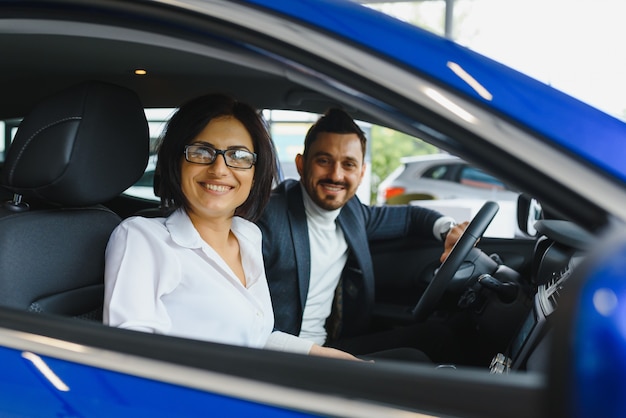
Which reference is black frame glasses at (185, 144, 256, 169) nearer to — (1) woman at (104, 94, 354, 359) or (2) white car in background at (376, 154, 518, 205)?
(1) woman at (104, 94, 354, 359)

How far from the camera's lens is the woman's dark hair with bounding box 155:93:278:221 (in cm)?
167

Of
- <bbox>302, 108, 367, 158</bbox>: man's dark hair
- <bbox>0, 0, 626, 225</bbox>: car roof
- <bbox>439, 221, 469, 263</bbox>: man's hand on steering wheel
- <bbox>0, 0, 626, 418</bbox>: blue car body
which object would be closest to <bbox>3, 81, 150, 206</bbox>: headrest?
<bbox>0, 0, 626, 225</bbox>: car roof

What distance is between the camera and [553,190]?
2.68 feet

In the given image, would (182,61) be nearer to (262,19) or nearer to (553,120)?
(262,19)

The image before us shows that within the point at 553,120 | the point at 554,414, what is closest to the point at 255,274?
the point at 553,120

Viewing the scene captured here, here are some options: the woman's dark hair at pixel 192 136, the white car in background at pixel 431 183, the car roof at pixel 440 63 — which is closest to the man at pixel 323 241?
the woman's dark hair at pixel 192 136

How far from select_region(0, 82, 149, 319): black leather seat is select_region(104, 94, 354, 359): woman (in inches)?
4.7

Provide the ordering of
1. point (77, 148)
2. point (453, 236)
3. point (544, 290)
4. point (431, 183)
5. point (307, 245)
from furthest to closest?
1. point (431, 183)
2. point (453, 236)
3. point (307, 245)
4. point (544, 290)
5. point (77, 148)

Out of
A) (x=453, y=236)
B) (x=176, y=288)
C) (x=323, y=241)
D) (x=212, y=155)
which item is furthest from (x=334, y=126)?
(x=176, y=288)

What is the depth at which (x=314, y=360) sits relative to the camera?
862 mm

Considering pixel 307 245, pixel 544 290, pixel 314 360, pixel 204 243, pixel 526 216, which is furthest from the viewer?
pixel 526 216

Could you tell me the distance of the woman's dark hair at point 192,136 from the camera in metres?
1.67

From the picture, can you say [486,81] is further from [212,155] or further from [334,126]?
[334,126]

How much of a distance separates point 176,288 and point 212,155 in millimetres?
343
